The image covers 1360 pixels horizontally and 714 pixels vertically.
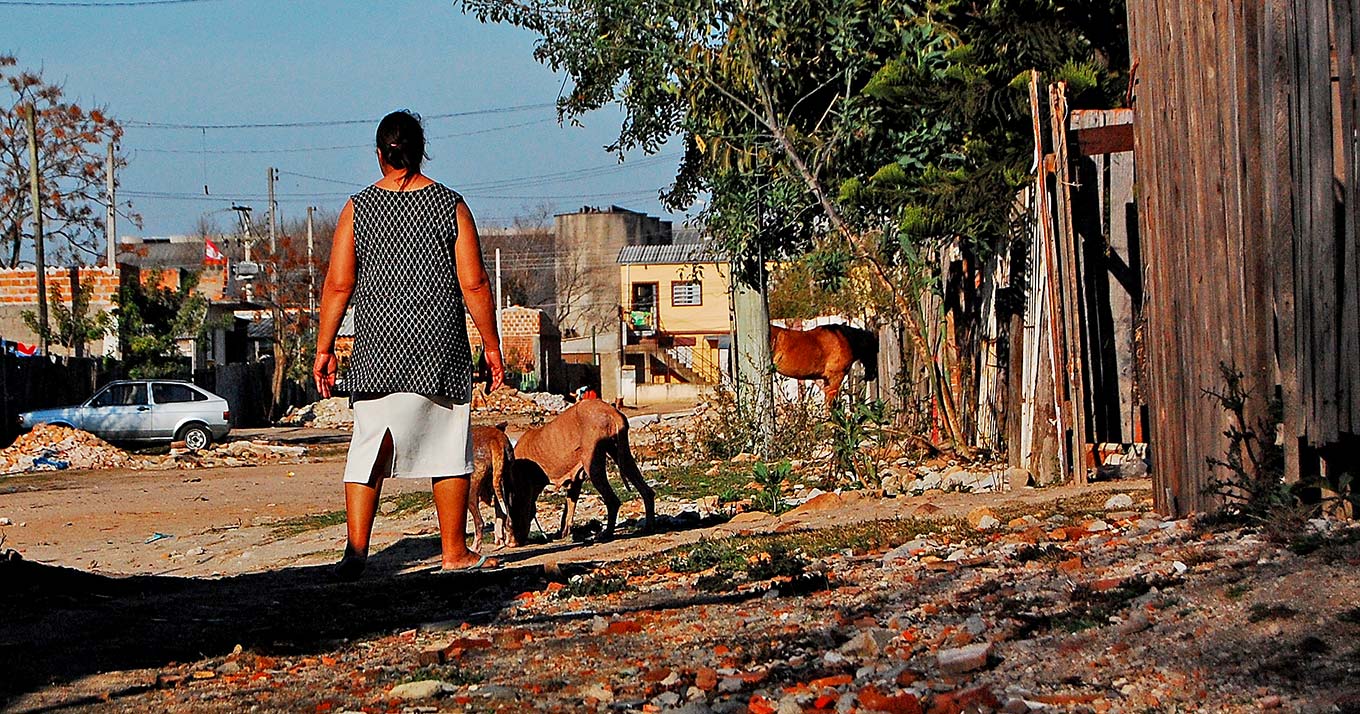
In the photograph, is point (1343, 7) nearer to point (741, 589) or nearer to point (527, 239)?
point (741, 589)

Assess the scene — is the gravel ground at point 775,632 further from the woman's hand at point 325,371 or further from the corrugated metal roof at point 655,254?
the corrugated metal roof at point 655,254

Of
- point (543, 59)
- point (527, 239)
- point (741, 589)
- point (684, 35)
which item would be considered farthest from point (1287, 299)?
point (527, 239)

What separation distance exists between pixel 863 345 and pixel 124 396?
58.7 feet

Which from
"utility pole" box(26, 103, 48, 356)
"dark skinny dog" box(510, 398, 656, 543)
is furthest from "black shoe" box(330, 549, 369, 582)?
"utility pole" box(26, 103, 48, 356)

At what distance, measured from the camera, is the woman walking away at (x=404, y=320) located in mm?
6941

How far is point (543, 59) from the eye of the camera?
17094 mm

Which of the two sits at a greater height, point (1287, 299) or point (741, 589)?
point (1287, 299)

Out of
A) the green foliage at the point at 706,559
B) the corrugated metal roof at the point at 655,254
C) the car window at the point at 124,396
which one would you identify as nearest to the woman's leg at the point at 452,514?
the green foliage at the point at 706,559

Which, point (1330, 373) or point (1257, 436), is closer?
point (1330, 373)

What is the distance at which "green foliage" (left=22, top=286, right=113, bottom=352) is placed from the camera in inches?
1457

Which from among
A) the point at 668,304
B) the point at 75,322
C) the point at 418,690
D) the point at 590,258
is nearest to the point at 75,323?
the point at 75,322

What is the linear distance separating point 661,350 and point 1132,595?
62448 millimetres

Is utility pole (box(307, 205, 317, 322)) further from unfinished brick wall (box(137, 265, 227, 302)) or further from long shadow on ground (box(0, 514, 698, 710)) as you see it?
long shadow on ground (box(0, 514, 698, 710))

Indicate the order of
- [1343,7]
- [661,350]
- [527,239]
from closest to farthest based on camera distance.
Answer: [1343,7] → [661,350] → [527,239]
